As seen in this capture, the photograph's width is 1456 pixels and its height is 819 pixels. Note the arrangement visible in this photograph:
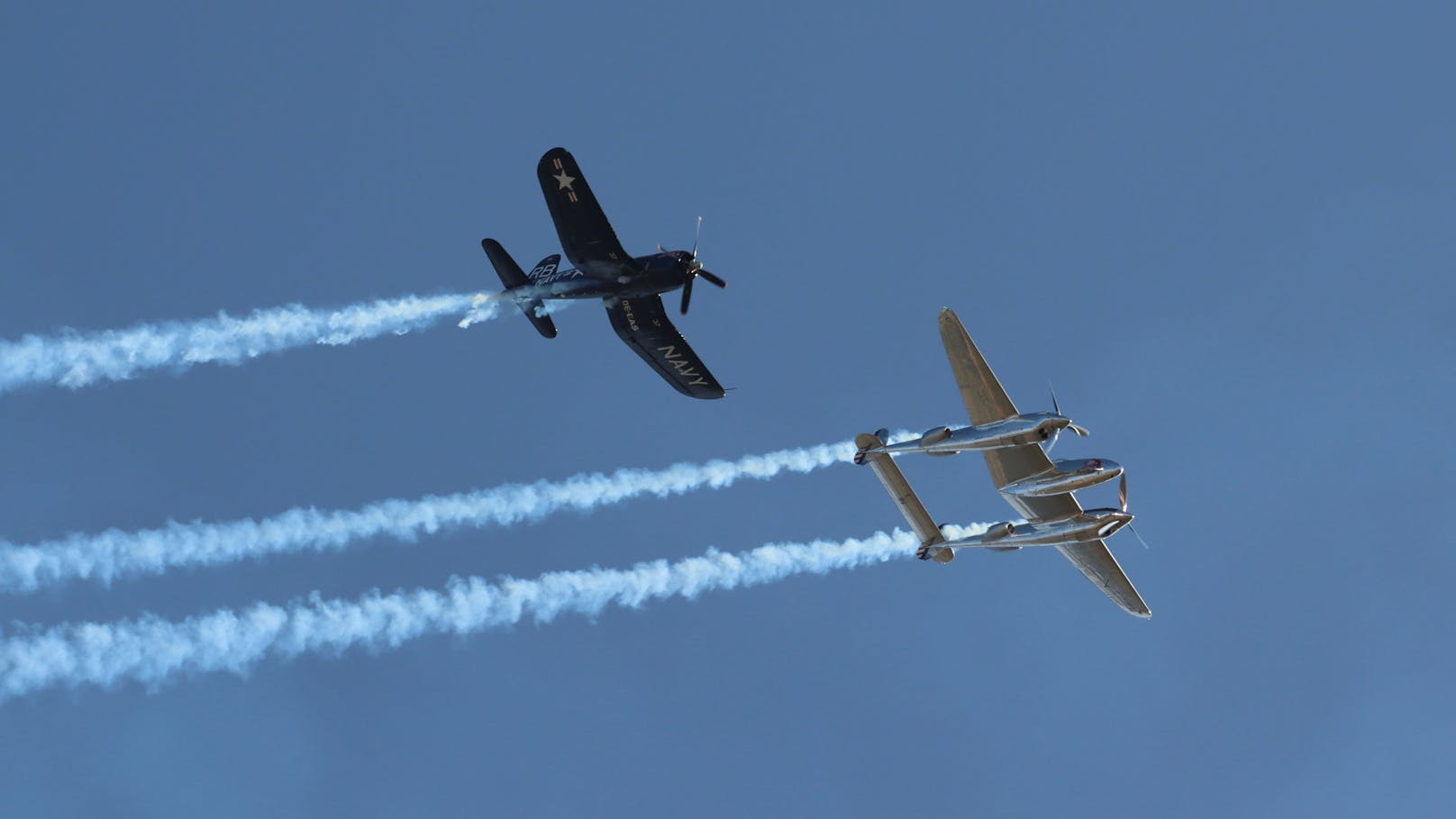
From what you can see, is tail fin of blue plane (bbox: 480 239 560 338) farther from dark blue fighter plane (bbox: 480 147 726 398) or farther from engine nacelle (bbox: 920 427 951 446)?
engine nacelle (bbox: 920 427 951 446)

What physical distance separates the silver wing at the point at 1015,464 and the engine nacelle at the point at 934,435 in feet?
7.08

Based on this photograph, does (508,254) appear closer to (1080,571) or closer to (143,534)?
(143,534)

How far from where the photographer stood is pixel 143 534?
6456 centimetres

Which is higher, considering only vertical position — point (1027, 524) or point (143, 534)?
point (143, 534)

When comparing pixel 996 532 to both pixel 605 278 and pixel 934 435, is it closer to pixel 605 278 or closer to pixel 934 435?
pixel 934 435

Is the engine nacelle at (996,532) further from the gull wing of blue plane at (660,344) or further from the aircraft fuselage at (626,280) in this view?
the aircraft fuselage at (626,280)

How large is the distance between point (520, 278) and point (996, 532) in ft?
77.8

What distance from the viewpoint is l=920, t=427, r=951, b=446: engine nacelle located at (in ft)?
230

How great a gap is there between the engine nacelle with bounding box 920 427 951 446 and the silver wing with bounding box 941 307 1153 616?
2157 millimetres

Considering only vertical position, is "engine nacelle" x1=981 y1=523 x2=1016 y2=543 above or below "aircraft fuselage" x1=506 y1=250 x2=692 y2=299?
below

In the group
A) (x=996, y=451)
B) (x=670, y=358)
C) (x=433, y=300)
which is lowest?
(x=996, y=451)

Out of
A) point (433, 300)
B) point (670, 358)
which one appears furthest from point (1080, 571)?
point (433, 300)

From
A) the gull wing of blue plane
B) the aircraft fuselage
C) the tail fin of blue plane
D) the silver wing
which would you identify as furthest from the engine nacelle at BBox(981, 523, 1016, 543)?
the tail fin of blue plane

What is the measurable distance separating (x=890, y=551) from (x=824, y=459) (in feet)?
16.8
